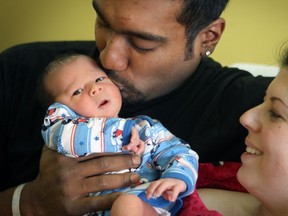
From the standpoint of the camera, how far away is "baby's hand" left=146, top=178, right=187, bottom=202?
3.27 ft

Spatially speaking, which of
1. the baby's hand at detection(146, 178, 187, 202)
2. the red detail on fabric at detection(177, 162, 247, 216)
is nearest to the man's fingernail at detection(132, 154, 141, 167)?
the baby's hand at detection(146, 178, 187, 202)

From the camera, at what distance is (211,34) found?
4.94ft

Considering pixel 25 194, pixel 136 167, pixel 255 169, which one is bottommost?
pixel 25 194

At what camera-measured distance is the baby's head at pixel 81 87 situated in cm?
121

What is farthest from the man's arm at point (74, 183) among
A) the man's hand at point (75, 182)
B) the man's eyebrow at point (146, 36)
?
the man's eyebrow at point (146, 36)

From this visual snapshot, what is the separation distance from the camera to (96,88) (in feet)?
3.98

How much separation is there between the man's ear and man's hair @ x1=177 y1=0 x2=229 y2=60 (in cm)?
3

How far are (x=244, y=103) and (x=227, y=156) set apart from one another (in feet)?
0.64

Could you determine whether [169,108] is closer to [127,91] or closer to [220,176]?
[127,91]

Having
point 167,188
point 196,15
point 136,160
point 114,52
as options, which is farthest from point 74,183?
point 196,15

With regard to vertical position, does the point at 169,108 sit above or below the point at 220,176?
above

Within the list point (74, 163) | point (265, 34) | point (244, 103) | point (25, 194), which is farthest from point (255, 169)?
point (265, 34)

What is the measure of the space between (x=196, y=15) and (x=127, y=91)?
35 cm

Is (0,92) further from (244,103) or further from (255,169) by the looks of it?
(255,169)
